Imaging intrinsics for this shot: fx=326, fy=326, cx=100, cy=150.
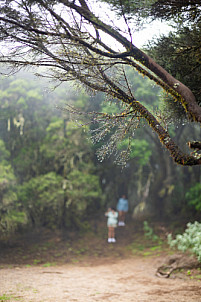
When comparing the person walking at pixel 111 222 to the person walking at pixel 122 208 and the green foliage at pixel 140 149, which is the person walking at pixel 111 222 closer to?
the person walking at pixel 122 208

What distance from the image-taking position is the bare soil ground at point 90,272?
6197mm

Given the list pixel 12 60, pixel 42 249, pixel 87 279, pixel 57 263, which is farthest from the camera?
pixel 42 249

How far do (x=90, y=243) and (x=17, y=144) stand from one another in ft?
16.3

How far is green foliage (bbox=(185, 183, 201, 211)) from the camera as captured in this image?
44.4 ft

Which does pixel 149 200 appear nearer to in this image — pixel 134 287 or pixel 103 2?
pixel 134 287

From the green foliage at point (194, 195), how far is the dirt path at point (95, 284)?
425 centimetres

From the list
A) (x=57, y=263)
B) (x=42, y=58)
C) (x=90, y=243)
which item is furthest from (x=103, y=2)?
(x=90, y=243)

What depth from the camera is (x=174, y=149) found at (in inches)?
193

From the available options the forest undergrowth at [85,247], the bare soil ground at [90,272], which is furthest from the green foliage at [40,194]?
the bare soil ground at [90,272]

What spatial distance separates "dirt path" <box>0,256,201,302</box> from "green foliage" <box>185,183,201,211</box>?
4252 millimetres

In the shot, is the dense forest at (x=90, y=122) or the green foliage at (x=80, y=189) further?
the green foliage at (x=80, y=189)

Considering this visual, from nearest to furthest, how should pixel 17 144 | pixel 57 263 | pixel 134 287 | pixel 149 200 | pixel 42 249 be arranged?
1. pixel 134 287
2. pixel 57 263
3. pixel 42 249
4. pixel 17 144
5. pixel 149 200

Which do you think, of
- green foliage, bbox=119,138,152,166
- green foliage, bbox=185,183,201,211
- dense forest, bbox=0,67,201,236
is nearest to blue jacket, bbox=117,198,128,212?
dense forest, bbox=0,67,201,236

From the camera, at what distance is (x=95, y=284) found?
7.50 metres
